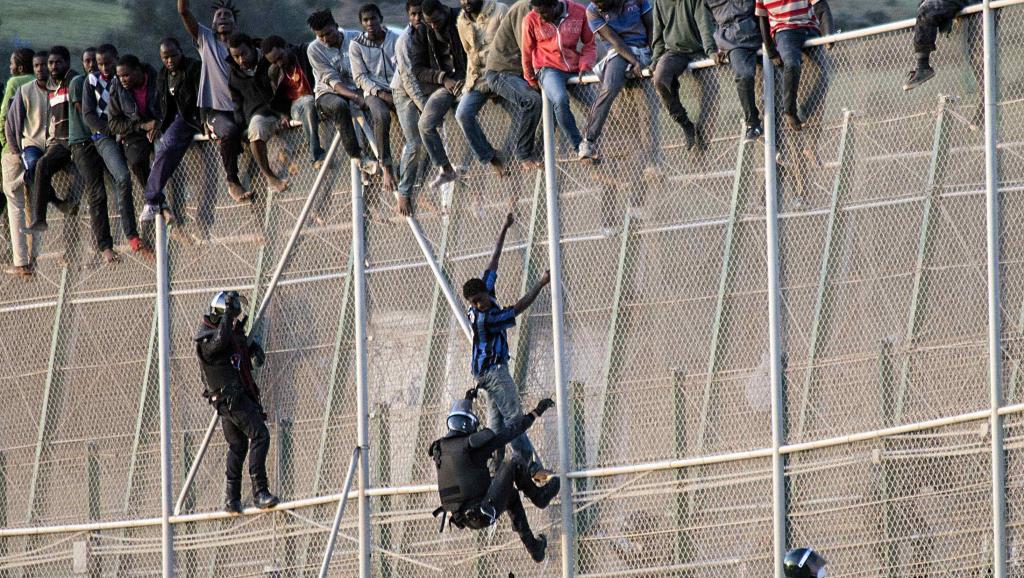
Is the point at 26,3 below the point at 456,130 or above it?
above

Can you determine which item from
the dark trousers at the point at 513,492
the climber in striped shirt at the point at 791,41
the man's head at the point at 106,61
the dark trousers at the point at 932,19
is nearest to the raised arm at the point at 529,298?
the dark trousers at the point at 513,492

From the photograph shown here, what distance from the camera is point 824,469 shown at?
15.4 meters

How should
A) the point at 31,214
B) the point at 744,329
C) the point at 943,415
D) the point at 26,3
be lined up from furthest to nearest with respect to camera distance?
the point at 26,3
the point at 31,214
the point at 744,329
the point at 943,415

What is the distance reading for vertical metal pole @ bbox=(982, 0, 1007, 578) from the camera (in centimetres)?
1458

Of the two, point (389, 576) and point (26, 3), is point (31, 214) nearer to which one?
point (389, 576)

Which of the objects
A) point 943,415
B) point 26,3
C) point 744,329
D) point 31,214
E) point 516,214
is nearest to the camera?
point 943,415

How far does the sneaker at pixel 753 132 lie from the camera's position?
15.8 m

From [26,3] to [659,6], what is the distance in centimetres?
5278

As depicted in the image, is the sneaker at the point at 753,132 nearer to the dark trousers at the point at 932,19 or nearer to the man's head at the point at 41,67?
the dark trousers at the point at 932,19

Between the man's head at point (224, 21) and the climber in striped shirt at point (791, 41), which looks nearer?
the climber in striped shirt at point (791, 41)

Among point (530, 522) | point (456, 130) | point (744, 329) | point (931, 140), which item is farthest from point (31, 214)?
point (931, 140)

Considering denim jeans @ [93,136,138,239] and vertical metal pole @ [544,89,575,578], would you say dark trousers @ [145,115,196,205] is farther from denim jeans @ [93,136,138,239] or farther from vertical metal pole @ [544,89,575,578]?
vertical metal pole @ [544,89,575,578]

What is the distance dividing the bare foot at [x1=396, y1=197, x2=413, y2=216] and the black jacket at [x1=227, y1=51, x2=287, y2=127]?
176 centimetres

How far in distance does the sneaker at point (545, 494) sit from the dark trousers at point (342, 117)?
4072 millimetres
